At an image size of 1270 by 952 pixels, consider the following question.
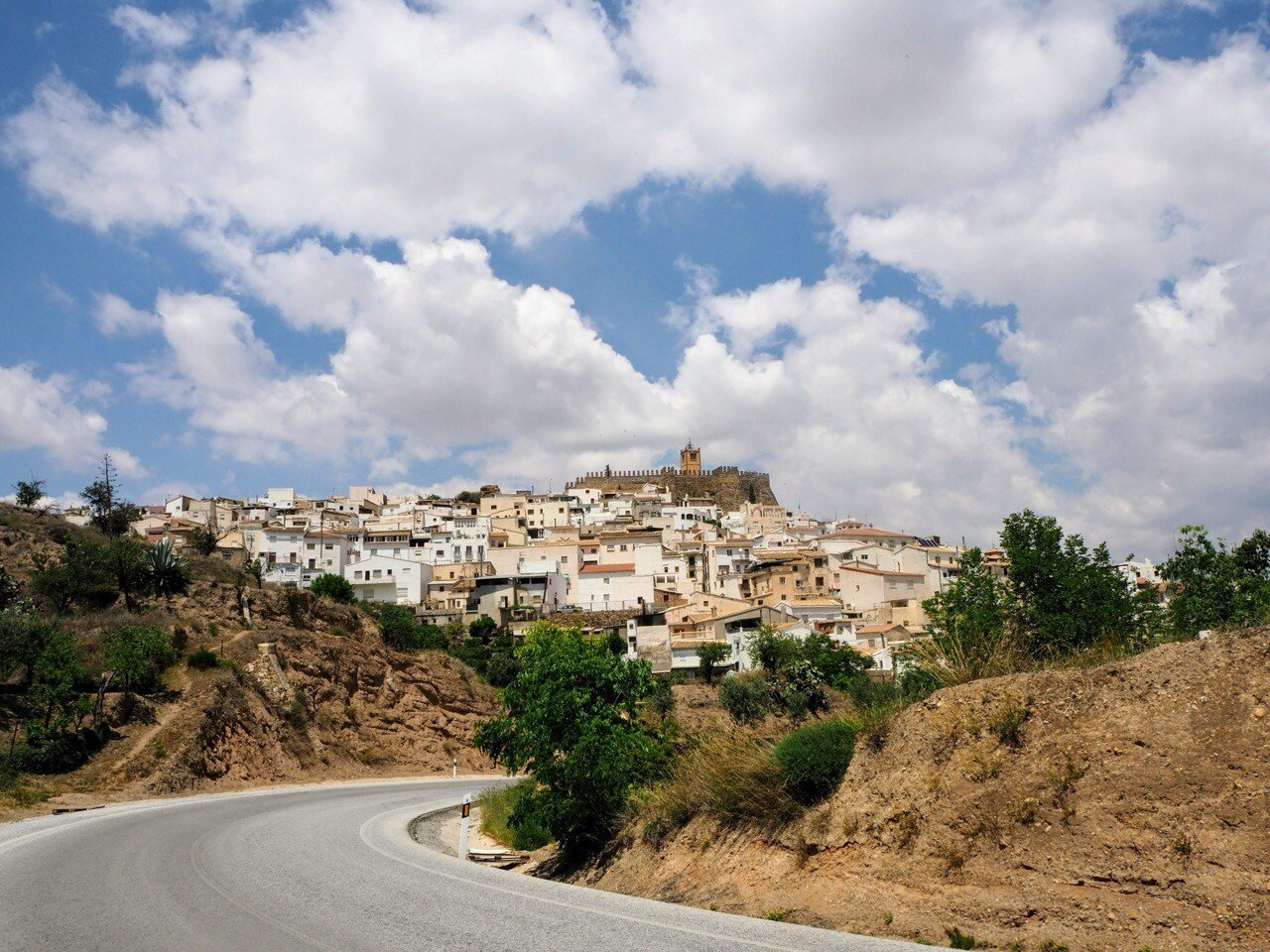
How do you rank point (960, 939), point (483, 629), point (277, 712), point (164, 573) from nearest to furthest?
point (960, 939) → point (277, 712) → point (164, 573) → point (483, 629)

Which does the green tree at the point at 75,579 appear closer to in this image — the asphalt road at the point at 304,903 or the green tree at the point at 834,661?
the asphalt road at the point at 304,903

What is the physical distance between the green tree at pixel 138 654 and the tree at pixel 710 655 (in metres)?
33.0

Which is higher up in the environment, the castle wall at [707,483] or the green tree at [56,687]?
the castle wall at [707,483]

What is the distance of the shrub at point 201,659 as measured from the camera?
107 feet

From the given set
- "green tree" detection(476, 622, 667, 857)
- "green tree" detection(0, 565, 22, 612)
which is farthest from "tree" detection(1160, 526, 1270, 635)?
"green tree" detection(0, 565, 22, 612)

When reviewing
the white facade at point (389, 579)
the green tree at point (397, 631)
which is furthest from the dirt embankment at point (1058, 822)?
the white facade at point (389, 579)

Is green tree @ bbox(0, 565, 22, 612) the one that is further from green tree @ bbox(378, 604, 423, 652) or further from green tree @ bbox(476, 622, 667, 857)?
green tree @ bbox(476, 622, 667, 857)

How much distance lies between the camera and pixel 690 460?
171250 millimetres

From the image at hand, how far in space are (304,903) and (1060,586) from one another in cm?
1826

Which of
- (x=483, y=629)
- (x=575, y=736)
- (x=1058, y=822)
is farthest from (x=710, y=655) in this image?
(x=1058, y=822)

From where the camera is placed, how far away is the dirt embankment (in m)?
6.78

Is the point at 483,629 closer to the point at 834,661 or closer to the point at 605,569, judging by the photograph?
the point at 605,569

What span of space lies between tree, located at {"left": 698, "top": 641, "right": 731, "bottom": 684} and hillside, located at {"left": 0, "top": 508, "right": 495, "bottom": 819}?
52.8 ft

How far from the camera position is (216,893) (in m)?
9.92
